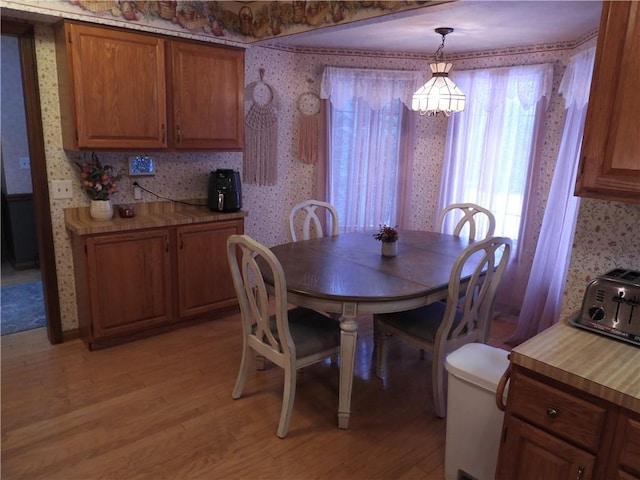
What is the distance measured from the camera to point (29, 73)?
9.29 feet

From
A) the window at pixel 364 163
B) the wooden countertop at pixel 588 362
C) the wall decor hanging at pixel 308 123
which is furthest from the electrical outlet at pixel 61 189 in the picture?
the wooden countertop at pixel 588 362

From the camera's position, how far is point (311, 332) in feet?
7.88

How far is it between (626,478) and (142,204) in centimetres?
320

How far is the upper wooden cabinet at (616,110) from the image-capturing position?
Result: 139cm

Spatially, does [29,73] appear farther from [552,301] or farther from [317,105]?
[552,301]

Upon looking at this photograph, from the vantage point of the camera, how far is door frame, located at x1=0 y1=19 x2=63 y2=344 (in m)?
2.80

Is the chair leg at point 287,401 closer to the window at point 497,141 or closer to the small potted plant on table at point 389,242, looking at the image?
the small potted plant on table at point 389,242

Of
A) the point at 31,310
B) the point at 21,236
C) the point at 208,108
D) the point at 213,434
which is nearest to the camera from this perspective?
the point at 213,434

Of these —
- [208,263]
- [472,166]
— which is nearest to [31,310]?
[208,263]

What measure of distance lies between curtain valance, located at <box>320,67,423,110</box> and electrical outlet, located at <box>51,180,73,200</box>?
7.14 feet

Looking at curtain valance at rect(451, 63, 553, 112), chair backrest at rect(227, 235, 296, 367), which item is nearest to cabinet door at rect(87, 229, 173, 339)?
chair backrest at rect(227, 235, 296, 367)

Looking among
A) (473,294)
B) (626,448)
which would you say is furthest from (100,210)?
(626,448)

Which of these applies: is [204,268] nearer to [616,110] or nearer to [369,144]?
[369,144]

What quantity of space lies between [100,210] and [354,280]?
5.93 ft
